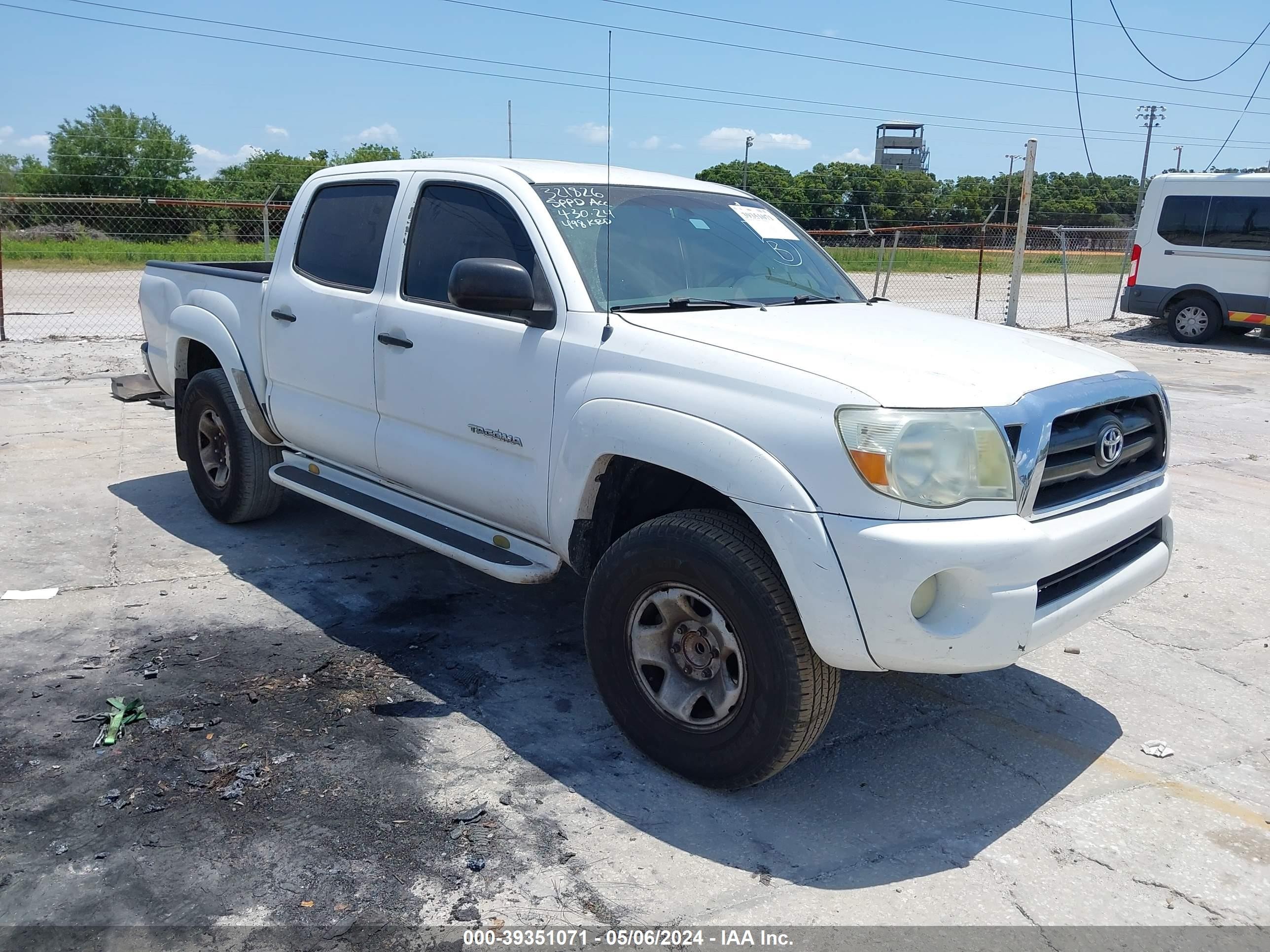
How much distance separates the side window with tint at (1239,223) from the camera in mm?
15219

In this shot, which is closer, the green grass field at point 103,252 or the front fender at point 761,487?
the front fender at point 761,487

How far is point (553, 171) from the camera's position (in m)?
4.38

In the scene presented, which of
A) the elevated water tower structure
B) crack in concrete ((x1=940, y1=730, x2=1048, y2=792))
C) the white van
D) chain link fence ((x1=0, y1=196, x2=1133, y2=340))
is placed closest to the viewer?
crack in concrete ((x1=940, y1=730, x2=1048, y2=792))

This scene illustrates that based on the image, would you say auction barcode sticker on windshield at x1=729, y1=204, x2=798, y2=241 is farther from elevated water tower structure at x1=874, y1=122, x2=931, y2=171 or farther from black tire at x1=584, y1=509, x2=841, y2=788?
elevated water tower structure at x1=874, y1=122, x2=931, y2=171

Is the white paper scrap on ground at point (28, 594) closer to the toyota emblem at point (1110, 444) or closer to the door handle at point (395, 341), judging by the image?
the door handle at point (395, 341)

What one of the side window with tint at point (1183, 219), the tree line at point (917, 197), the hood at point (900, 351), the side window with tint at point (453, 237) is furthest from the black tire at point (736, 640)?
the tree line at point (917, 197)

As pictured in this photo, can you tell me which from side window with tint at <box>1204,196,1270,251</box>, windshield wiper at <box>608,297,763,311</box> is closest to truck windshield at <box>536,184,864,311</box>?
windshield wiper at <box>608,297,763,311</box>

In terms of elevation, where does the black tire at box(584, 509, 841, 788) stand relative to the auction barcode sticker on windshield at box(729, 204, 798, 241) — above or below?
below

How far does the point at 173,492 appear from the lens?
269 inches

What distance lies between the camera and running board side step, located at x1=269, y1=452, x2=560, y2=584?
3.99 metres

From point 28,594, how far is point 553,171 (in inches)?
127

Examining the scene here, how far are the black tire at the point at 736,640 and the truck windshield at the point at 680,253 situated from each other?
100 cm

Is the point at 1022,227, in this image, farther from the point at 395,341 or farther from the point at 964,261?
the point at 395,341

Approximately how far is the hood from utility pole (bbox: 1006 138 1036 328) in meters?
12.4
